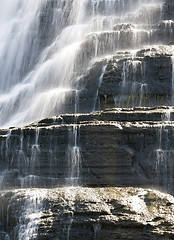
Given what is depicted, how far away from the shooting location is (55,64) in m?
26.0

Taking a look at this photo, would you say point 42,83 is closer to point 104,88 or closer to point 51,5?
point 104,88

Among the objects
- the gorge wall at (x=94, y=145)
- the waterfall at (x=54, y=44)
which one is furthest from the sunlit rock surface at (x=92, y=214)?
the waterfall at (x=54, y=44)

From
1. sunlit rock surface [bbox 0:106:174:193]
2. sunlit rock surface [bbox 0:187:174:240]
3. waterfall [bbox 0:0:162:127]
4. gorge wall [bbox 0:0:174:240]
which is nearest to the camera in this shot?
sunlit rock surface [bbox 0:187:174:240]

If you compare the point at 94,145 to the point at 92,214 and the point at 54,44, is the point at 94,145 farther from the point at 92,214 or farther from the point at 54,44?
the point at 54,44

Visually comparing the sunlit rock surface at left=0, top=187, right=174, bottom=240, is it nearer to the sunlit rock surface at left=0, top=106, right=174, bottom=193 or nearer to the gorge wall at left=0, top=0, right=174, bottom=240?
the gorge wall at left=0, top=0, right=174, bottom=240

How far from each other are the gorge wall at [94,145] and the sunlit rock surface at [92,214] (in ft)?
0.10

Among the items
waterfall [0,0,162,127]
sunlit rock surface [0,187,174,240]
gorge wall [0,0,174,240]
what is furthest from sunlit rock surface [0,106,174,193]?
waterfall [0,0,162,127]

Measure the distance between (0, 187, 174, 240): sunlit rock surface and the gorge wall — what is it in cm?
3

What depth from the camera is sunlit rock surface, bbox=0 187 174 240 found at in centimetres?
1101

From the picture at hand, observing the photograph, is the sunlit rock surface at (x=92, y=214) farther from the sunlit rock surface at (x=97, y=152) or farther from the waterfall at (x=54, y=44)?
the waterfall at (x=54, y=44)

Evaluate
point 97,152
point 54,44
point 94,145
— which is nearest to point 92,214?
point 97,152

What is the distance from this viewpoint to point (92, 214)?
11.4 meters

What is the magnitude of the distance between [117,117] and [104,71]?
566 cm

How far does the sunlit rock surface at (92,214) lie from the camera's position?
433 inches
